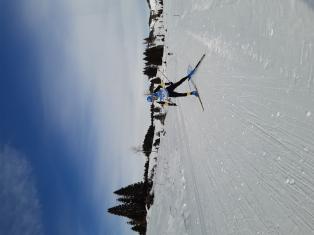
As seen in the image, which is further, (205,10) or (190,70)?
(190,70)

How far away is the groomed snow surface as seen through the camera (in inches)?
181

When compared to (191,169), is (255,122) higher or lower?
higher

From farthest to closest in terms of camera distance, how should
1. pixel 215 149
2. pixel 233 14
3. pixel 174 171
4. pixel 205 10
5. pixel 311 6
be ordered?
pixel 174 171
pixel 205 10
pixel 215 149
pixel 233 14
pixel 311 6

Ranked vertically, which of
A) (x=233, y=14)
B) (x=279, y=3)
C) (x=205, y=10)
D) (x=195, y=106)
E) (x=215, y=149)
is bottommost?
(x=215, y=149)

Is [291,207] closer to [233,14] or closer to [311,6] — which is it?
[311,6]

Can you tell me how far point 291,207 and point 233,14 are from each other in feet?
13.8

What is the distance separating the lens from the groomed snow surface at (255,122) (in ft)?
15.1

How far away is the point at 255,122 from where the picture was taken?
600 cm

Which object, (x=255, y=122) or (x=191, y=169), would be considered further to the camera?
(x=191, y=169)

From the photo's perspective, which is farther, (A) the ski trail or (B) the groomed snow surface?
(A) the ski trail

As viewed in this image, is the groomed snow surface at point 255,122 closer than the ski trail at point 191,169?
Yes

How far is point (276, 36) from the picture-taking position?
532 centimetres

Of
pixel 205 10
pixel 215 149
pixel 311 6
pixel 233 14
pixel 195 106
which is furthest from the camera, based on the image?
pixel 195 106

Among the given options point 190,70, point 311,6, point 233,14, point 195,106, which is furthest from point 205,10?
point 311,6
